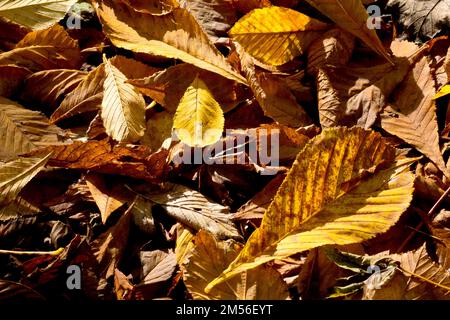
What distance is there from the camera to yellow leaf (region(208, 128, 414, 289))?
3.78 ft

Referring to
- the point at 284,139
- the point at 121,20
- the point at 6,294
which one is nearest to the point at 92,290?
the point at 6,294

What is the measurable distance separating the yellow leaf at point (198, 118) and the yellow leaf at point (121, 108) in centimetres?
9

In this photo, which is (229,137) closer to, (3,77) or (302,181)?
(302,181)

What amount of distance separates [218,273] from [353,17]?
0.68 metres

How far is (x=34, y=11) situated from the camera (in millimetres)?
1520

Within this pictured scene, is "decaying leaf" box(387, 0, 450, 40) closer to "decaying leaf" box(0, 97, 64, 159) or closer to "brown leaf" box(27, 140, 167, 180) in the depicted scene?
"brown leaf" box(27, 140, 167, 180)

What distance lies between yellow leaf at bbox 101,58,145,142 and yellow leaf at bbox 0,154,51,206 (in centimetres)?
16

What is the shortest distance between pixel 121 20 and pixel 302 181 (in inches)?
24.1

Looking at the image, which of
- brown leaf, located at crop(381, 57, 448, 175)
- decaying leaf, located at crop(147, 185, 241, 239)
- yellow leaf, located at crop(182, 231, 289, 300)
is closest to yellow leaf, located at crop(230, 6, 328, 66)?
brown leaf, located at crop(381, 57, 448, 175)

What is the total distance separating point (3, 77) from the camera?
57.6 inches

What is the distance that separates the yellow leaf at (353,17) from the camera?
139cm

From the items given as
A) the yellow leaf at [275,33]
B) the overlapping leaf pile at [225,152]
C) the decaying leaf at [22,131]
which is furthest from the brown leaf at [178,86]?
the decaying leaf at [22,131]

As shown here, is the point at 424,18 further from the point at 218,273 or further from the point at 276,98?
the point at 218,273

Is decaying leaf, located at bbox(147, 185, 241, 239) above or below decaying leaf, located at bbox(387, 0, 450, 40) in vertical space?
below
